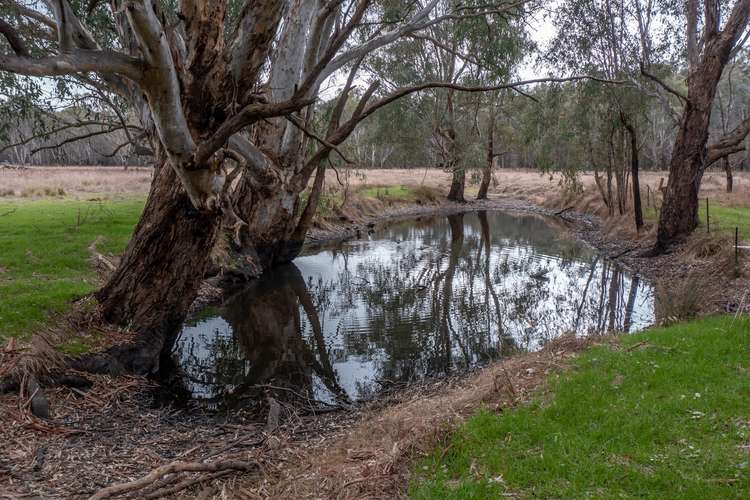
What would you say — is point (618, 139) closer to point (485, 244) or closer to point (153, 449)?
point (485, 244)

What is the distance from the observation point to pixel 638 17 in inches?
513

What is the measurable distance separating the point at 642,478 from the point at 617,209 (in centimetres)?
1653

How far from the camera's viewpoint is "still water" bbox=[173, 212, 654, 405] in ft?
21.9

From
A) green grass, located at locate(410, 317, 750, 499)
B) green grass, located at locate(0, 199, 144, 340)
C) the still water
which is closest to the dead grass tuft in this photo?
the still water

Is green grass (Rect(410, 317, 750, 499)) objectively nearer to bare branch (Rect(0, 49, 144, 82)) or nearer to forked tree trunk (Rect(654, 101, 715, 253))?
bare branch (Rect(0, 49, 144, 82))

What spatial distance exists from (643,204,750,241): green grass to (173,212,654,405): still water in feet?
6.27

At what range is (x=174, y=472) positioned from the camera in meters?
3.55

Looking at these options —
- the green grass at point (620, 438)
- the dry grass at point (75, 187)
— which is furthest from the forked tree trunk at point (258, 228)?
the dry grass at point (75, 187)

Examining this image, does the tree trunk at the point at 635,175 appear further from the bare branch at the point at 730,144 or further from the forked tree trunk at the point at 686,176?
the bare branch at the point at 730,144

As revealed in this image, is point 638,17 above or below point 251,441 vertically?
above

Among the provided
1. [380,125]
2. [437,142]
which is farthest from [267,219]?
[437,142]

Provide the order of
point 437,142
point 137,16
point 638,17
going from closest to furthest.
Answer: point 137,16 → point 638,17 → point 437,142

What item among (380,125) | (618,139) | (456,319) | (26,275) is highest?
(380,125)

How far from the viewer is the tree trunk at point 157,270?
225 inches
